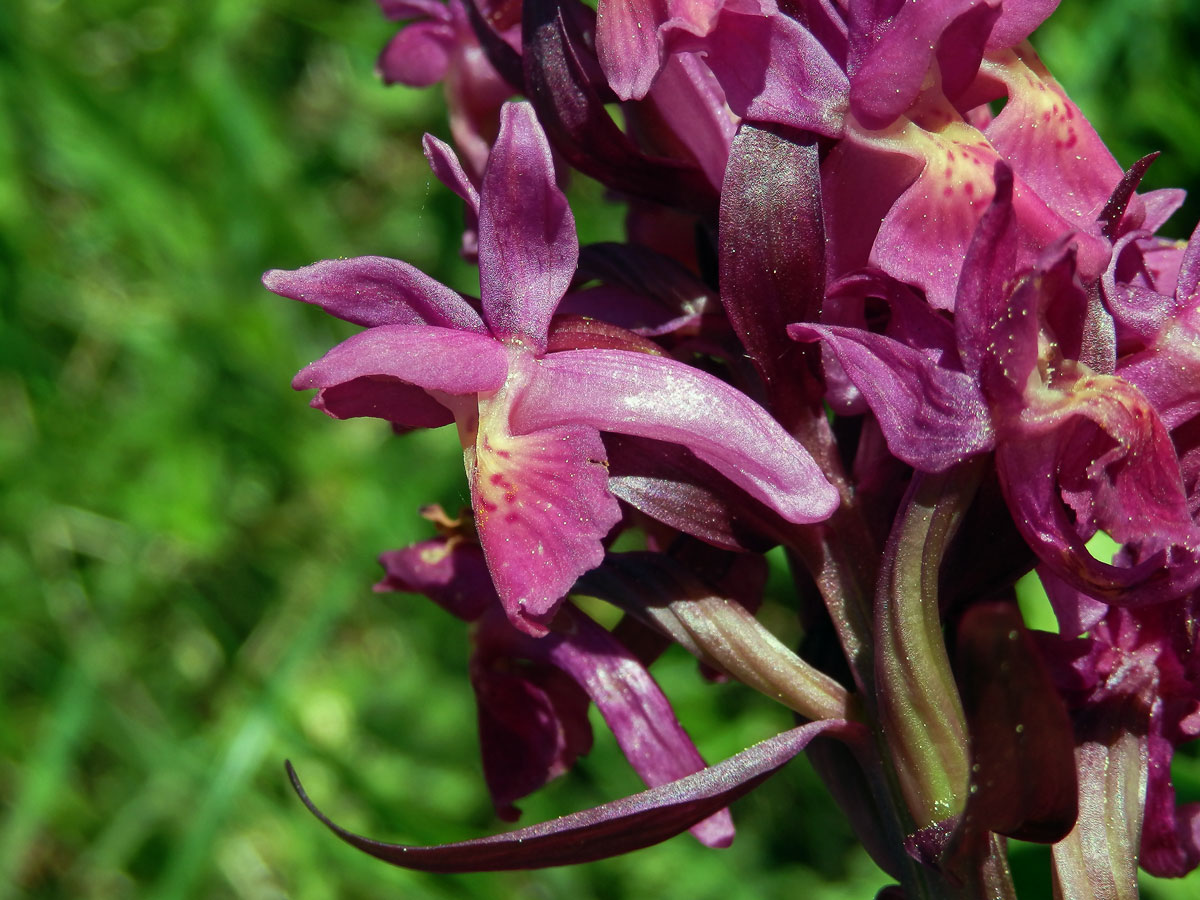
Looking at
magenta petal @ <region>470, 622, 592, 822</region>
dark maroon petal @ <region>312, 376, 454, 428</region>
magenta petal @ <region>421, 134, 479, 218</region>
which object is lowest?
magenta petal @ <region>470, 622, 592, 822</region>

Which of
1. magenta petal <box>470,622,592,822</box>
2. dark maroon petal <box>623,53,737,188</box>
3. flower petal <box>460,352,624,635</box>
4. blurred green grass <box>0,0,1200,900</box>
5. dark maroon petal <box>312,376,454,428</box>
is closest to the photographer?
flower petal <box>460,352,624,635</box>

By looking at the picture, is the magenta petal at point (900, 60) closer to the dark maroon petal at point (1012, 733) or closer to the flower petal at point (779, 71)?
the flower petal at point (779, 71)

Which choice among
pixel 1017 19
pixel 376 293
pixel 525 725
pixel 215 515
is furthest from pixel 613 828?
pixel 215 515

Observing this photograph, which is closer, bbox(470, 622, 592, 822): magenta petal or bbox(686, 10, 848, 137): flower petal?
bbox(686, 10, 848, 137): flower petal

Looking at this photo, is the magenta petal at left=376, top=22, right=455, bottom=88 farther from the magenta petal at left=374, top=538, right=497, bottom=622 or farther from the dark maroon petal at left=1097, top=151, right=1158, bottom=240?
the dark maroon petal at left=1097, top=151, right=1158, bottom=240

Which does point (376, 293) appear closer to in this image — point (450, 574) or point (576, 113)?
point (576, 113)

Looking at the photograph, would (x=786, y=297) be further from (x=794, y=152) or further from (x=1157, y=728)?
(x=1157, y=728)

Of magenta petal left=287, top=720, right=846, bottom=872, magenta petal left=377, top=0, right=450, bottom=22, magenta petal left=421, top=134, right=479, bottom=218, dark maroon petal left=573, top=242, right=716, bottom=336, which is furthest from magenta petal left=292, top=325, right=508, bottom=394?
magenta petal left=377, top=0, right=450, bottom=22
